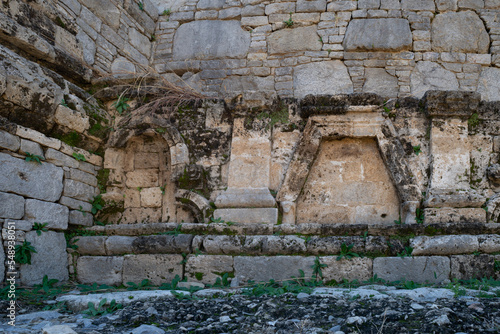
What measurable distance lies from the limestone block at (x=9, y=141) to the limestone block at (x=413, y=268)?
3.63 meters

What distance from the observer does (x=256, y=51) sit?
8445 millimetres

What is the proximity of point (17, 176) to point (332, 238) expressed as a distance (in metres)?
3.11

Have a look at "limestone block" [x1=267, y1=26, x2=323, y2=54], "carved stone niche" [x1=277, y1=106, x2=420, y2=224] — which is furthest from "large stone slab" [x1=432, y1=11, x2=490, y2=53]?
"carved stone niche" [x1=277, y1=106, x2=420, y2=224]

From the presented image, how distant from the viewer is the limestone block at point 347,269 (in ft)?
14.0

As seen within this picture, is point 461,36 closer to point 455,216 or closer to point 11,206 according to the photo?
point 455,216

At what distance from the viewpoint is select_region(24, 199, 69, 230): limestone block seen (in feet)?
14.4

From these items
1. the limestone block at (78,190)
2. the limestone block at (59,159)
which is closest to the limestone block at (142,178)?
the limestone block at (78,190)

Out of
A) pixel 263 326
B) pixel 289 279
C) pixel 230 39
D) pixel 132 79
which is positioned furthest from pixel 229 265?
pixel 230 39

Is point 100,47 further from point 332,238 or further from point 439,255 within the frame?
point 439,255

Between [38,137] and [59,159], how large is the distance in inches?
13.8

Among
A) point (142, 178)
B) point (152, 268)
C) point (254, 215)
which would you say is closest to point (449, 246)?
point (254, 215)

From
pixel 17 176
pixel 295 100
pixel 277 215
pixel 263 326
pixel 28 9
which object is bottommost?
pixel 263 326

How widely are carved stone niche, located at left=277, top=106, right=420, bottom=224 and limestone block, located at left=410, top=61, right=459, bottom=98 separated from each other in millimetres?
A: 3241

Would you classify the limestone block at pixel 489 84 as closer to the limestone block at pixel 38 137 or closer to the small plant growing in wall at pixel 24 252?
the limestone block at pixel 38 137
